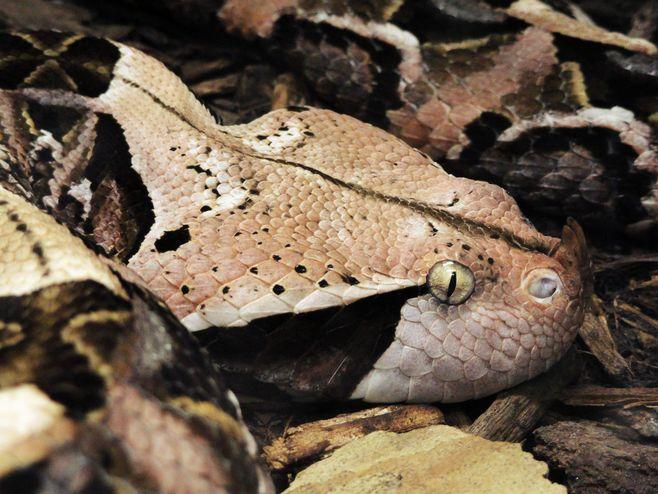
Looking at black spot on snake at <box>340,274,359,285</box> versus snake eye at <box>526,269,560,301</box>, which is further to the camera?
snake eye at <box>526,269,560,301</box>

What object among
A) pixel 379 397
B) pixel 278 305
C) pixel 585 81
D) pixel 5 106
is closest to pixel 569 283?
pixel 379 397

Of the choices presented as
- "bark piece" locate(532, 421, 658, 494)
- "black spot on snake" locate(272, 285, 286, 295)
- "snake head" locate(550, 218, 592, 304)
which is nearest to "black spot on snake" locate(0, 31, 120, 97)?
"black spot on snake" locate(272, 285, 286, 295)

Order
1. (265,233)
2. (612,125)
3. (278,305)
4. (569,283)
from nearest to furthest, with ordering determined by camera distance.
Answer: (278,305) → (265,233) → (569,283) → (612,125)

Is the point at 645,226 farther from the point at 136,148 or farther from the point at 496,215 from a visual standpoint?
the point at 136,148

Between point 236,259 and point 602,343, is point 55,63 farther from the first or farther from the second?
point 602,343

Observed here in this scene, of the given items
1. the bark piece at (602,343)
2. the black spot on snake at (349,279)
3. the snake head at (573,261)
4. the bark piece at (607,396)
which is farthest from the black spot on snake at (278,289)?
the bark piece at (602,343)

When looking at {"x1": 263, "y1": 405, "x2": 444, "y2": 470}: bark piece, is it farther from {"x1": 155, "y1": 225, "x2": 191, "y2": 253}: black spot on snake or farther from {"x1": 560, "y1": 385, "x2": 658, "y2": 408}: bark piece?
{"x1": 155, "y1": 225, "x2": 191, "y2": 253}: black spot on snake
